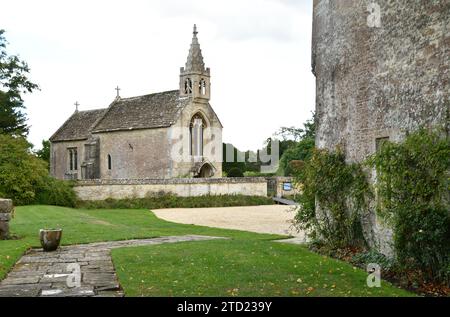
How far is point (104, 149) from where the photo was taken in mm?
45125

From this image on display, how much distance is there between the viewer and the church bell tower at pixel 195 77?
140 feet

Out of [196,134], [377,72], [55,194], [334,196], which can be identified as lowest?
[55,194]

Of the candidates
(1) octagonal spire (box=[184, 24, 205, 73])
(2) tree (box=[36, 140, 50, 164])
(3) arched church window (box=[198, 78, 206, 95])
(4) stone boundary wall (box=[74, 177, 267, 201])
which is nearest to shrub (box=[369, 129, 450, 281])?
(4) stone boundary wall (box=[74, 177, 267, 201])

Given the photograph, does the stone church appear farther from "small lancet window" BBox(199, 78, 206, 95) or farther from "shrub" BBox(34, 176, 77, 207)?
"shrub" BBox(34, 176, 77, 207)

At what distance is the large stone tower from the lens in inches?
381

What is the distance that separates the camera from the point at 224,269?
10.7 metres

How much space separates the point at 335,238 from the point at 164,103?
1226 inches

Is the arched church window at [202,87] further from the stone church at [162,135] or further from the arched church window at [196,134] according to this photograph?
the arched church window at [196,134]

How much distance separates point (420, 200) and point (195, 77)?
34.4 meters

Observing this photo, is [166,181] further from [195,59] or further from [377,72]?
[377,72]

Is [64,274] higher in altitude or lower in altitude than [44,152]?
lower

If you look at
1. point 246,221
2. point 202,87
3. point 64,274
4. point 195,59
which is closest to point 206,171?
point 202,87

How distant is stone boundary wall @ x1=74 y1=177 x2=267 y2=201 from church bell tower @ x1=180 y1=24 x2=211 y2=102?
8143 millimetres

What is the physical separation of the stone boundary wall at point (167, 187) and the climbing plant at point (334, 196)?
2156 centimetres
